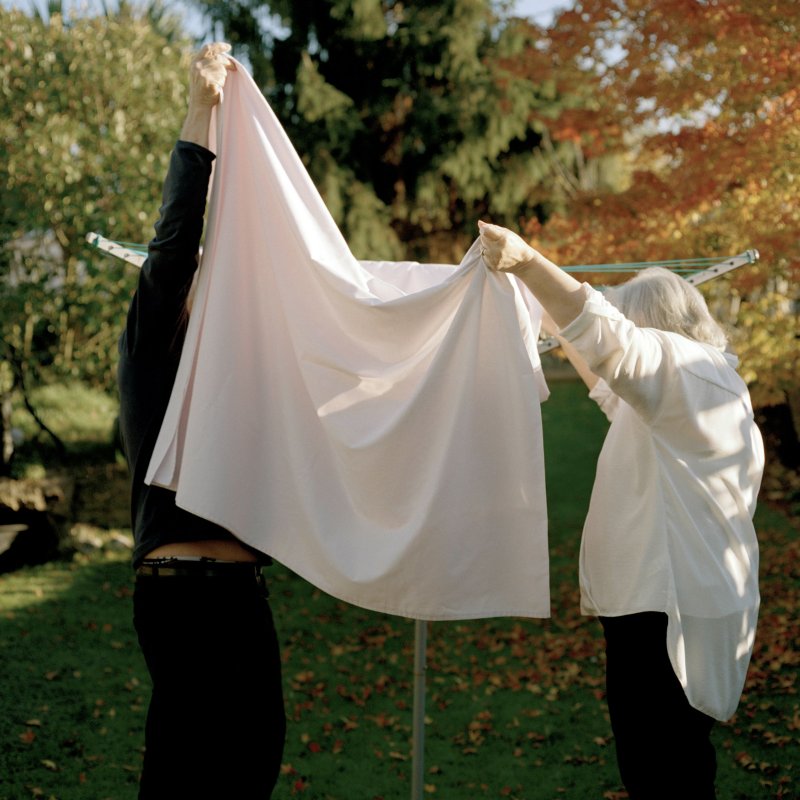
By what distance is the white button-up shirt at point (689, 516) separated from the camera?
2.36 m

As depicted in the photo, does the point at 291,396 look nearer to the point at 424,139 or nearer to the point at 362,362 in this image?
the point at 362,362

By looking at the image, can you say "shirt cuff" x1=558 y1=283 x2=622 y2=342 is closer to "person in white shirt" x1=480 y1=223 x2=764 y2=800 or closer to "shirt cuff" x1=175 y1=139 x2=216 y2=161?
"person in white shirt" x1=480 y1=223 x2=764 y2=800

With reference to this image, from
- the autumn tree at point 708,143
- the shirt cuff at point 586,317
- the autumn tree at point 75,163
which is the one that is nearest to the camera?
the shirt cuff at point 586,317

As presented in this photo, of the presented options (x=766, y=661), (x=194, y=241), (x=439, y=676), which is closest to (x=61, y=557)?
(x=439, y=676)

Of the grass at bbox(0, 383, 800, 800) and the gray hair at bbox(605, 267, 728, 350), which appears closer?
the gray hair at bbox(605, 267, 728, 350)

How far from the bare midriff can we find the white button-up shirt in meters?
1.00

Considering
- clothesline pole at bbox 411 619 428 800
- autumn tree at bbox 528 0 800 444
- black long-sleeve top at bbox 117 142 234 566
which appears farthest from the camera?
autumn tree at bbox 528 0 800 444

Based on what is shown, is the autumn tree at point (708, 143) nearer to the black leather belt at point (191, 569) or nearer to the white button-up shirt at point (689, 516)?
the white button-up shirt at point (689, 516)

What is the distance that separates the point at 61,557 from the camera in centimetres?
753

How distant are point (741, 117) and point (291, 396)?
13.3 ft

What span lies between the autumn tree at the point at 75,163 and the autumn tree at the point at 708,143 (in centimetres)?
365

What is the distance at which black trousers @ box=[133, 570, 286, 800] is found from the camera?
2.38 metres

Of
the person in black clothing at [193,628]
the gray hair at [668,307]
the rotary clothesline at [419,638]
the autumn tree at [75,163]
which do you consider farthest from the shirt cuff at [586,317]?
the autumn tree at [75,163]

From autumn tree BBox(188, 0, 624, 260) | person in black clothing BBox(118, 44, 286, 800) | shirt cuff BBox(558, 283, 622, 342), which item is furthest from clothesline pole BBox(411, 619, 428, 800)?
autumn tree BBox(188, 0, 624, 260)
